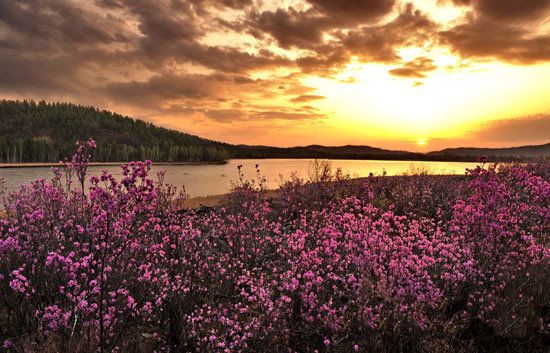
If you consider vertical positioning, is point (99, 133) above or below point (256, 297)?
above

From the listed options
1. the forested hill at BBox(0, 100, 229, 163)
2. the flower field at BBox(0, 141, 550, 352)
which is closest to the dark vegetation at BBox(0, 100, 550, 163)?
the forested hill at BBox(0, 100, 229, 163)

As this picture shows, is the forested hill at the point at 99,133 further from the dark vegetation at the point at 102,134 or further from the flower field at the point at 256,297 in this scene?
the flower field at the point at 256,297

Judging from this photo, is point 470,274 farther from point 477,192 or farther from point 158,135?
point 158,135

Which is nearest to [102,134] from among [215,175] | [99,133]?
[99,133]

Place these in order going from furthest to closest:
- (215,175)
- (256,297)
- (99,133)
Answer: (99,133), (215,175), (256,297)

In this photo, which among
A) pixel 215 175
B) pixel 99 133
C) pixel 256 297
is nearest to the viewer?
pixel 256 297

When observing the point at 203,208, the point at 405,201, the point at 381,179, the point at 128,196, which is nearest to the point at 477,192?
the point at 128,196

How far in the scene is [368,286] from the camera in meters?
3.76

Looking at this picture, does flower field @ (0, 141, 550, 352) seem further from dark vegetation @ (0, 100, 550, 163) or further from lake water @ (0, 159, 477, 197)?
dark vegetation @ (0, 100, 550, 163)

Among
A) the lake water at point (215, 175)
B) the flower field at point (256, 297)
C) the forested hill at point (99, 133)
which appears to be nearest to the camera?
the flower field at point (256, 297)

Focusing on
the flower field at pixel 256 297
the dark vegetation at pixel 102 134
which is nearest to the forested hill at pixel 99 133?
the dark vegetation at pixel 102 134

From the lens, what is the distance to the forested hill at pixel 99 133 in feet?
369

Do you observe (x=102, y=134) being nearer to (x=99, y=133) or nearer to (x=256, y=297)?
(x=99, y=133)

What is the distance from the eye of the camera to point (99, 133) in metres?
150
